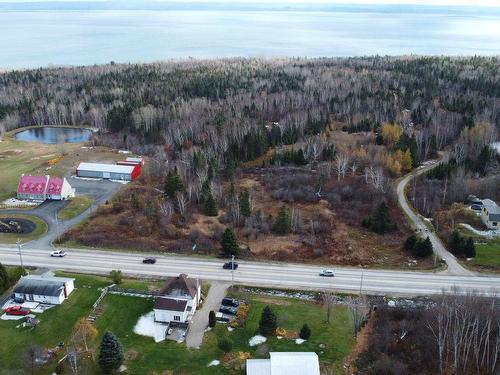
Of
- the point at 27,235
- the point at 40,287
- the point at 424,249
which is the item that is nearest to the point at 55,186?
the point at 27,235

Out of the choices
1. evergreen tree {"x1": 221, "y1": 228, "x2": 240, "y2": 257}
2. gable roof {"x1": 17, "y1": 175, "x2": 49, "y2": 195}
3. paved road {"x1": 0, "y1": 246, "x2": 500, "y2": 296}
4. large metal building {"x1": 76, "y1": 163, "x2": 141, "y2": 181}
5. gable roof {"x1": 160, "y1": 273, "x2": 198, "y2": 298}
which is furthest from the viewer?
large metal building {"x1": 76, "y1": 163, "x2": 141, "y2": 181}

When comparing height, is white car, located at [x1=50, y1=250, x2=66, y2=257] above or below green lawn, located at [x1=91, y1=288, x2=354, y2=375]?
above

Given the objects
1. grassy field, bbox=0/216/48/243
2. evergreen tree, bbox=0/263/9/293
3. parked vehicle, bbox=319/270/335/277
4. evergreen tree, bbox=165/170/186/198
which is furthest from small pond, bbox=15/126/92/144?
parked vehicle, bbox=319/270/335/277

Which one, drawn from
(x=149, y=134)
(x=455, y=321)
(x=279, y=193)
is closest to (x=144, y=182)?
(x=279, y=193)

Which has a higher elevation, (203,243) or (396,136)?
(396,136)

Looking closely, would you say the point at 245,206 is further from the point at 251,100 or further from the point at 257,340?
the point at 251,100

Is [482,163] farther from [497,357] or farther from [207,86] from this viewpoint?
[207,86]

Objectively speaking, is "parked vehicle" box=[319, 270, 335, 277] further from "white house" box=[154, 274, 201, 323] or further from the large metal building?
the large metal building
